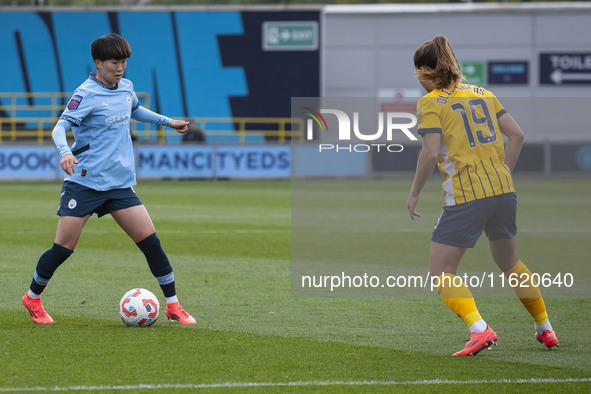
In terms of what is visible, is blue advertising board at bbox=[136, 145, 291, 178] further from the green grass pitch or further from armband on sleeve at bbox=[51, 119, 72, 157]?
armband on sleeve at bbox=[51, 119, 72, 157]

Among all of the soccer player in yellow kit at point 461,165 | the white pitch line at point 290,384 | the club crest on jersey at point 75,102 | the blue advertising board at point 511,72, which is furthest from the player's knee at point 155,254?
the blue advertising board at point 511,72

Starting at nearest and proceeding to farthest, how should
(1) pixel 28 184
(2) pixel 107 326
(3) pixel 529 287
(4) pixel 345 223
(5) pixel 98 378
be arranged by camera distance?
(5) pixel 98 378 < (3) pixel 529 287 < (2) pixel 107 326 < (4) pixel 345 223 < (1) pixel 28 184

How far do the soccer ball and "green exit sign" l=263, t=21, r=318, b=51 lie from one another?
30711 millimetres

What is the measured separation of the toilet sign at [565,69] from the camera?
3856 centimetres

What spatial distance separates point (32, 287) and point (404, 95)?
32.6 m

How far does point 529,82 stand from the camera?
1529 inches

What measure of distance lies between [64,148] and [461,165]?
8.30 ft

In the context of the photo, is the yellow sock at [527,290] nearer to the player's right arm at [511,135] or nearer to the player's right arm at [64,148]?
the player's right arm at [511,135]

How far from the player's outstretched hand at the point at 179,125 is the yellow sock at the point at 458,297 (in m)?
2.29

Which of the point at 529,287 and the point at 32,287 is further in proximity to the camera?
the point at 32,287

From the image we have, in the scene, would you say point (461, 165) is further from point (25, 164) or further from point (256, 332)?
point (25, 164)

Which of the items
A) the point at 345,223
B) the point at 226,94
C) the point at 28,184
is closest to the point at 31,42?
the point at 226,94

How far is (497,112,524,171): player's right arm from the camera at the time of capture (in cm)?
559

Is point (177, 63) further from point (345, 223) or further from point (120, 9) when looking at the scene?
point (345, 223)
